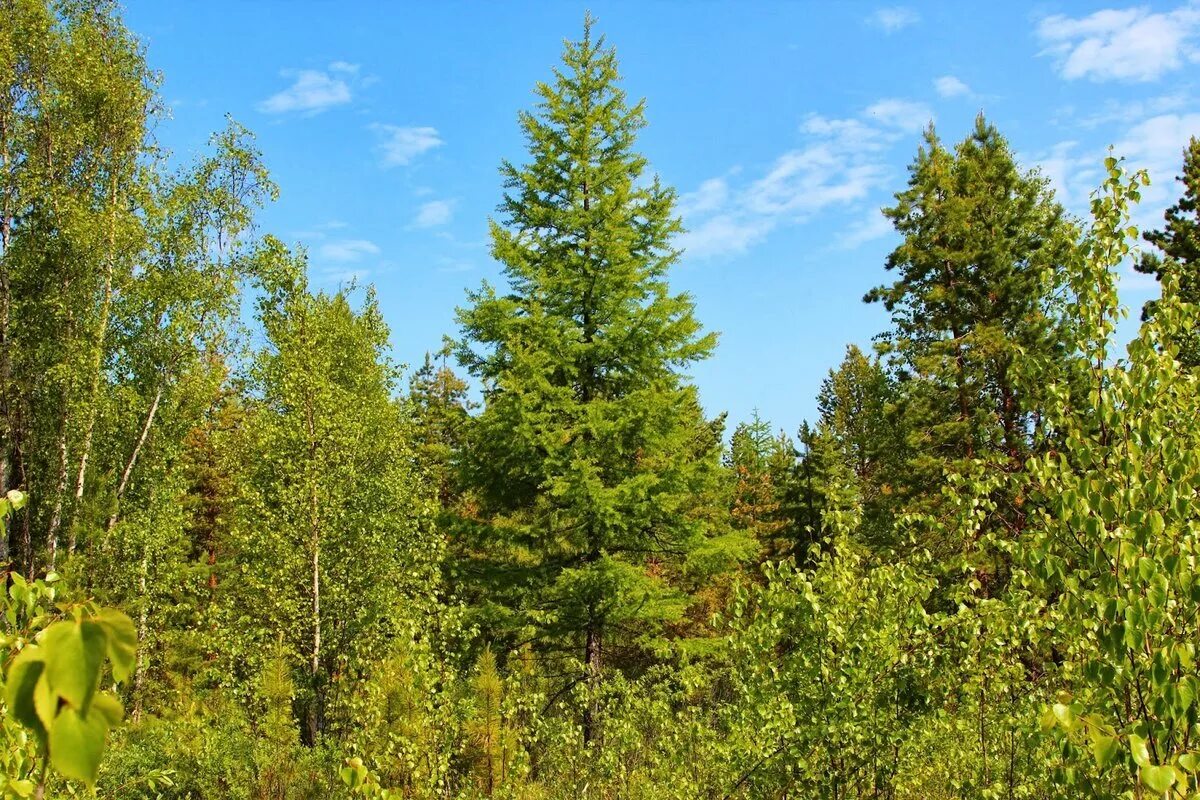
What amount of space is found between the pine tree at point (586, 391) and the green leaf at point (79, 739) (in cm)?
1121

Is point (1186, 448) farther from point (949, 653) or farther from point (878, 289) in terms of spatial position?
point (878, 289)

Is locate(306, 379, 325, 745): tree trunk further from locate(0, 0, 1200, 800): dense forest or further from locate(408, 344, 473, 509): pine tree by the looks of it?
locate(408, 344, 473, 509): pine tree

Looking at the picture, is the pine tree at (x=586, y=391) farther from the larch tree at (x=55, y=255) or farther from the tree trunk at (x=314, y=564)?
the larch tree at (x=55, y=255)

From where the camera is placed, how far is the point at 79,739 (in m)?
0.79

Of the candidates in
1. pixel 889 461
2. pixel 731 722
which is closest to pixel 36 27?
pixel 731 722

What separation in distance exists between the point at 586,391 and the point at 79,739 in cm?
1332

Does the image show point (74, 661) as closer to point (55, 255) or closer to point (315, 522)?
point (315, 522)

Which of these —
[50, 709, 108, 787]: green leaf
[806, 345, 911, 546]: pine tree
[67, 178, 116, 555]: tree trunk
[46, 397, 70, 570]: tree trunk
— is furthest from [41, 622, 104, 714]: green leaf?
[67, 178, 116, 555]: tree trunk

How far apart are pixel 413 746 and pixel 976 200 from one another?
15.5 metres

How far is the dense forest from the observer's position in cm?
515

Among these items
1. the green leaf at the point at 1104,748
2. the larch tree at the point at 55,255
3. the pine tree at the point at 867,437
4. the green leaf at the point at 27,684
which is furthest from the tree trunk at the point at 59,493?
the green leaf at the point at 1104,748

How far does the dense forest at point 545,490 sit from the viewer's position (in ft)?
16.9

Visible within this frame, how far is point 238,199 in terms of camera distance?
16.6 metres

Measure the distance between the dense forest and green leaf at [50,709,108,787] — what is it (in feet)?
8.35
